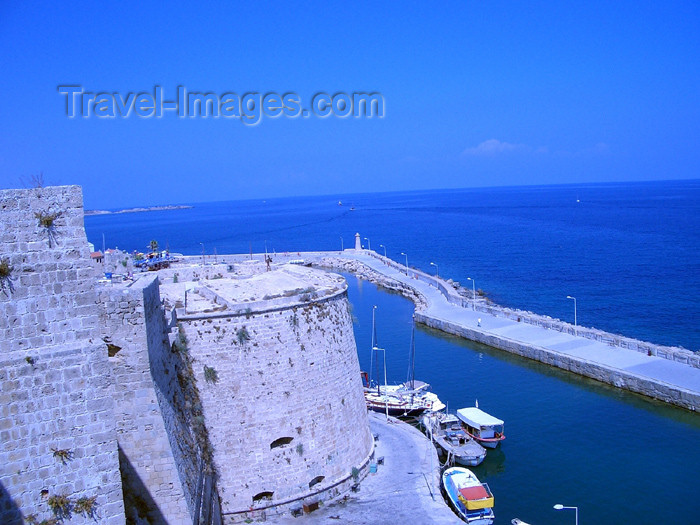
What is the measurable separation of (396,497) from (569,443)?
9531mm

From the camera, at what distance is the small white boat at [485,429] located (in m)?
21.5

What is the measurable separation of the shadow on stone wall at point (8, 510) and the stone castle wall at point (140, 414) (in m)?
1.99

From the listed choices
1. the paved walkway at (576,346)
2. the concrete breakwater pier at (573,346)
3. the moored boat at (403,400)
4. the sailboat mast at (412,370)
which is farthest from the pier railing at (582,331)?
the moored boat at (403,400)

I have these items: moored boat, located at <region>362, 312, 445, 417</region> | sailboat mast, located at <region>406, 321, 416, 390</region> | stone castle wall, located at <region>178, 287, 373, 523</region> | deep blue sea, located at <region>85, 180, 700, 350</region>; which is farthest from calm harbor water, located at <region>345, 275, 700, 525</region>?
deep blue sea, located at <region>85, 180, 700, 350</region>

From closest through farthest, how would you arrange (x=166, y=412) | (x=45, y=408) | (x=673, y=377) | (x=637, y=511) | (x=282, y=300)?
(x=45, y=408) < (x=166, y=412) < (x=282, y=300) < (x=637, y=511) < (x=673, y=377)

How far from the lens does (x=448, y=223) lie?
140625 millimetres

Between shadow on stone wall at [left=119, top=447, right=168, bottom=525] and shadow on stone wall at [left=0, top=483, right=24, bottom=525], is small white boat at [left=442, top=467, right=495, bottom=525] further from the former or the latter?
shadow on stone wall at [left=0, top=483, right=24, bottom=525]

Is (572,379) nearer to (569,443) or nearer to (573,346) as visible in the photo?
(573,346)

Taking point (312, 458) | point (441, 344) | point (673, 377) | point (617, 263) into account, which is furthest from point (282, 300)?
point (617, 263)

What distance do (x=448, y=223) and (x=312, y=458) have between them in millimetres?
129207

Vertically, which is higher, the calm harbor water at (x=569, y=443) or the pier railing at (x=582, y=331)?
the pier railing at (x=582, y=331)

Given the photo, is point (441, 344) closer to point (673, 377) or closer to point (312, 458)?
point (673, 377)

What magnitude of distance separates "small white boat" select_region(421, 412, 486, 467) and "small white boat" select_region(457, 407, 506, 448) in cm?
36

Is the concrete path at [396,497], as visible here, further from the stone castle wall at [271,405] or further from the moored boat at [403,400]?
the moored boat at [403,400]
